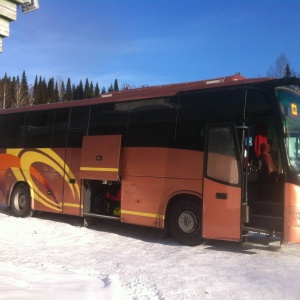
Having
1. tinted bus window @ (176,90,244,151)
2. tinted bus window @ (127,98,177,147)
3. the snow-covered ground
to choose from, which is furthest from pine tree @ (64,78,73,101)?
tinted bus window @ (176,90,244,151)

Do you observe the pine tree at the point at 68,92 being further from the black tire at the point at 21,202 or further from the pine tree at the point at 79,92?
the black tire at the point at 21,202

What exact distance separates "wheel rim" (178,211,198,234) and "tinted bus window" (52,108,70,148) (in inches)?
165

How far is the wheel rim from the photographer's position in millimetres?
8602

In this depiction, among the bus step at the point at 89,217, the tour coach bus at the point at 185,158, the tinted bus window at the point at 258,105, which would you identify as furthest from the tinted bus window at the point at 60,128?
the tinted bus window at the point at 258,105

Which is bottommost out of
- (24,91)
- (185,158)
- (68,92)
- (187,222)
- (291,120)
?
(187,222)

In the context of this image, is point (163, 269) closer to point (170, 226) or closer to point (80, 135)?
point (170, 226)

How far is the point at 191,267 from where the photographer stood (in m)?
6.84

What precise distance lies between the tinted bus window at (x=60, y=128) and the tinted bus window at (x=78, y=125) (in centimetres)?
18

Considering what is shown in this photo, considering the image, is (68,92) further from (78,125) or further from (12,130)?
(78,125)

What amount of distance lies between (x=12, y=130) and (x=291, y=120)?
8646 mm

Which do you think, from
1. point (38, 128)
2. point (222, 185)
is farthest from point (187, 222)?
point (38, 128)

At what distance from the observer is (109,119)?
10.2m

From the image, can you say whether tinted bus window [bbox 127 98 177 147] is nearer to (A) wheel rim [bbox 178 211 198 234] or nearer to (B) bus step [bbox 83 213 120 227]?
(A) wheel rim [bbox 178 211 198 234]

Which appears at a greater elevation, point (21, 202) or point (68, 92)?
point (68, 92)
